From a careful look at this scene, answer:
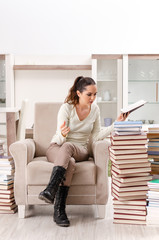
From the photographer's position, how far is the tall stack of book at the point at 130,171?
8.94ft

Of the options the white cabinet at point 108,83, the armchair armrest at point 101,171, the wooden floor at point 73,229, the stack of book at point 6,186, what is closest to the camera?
the wooden floor at point 73,229

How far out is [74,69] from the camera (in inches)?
217

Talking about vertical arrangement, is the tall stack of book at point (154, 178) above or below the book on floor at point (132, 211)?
above

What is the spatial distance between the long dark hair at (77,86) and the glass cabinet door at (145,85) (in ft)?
7.62

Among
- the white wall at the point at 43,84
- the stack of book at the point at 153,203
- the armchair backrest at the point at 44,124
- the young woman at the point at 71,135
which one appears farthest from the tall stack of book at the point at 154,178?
the white wall at the point at 43,84

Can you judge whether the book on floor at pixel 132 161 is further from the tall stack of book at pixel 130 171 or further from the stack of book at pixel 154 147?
the stack of book at pixel 154 147

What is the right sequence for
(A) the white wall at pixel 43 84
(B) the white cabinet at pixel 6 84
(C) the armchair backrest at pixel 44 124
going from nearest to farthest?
(C) the armchair backrest at pixel 44 124
(B) the white cabinet at pixel 6 84
(A) the white wall at pixel 43 84

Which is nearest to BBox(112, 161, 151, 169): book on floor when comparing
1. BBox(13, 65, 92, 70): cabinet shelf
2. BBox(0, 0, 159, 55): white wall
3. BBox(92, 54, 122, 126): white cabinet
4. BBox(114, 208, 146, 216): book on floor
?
BBox(114, 208, 146, 216): book on floor

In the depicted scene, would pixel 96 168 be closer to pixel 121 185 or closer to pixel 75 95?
pixel 121 185

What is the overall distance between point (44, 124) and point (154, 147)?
1036 millimetres

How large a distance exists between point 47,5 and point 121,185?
12.4 ft

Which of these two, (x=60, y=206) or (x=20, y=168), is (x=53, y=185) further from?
(x=20, y=168)

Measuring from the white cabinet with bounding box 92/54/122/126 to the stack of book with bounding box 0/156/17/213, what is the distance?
8.43ft

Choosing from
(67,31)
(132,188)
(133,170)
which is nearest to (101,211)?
(132,188)
